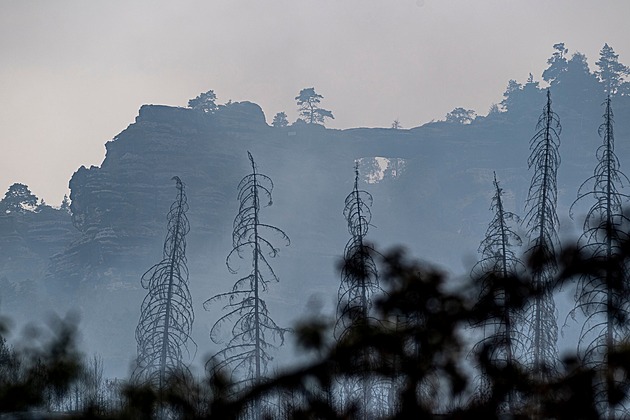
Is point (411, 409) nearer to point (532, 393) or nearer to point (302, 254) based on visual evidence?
point (532, 393)

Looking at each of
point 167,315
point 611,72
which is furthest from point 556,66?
point 167,315

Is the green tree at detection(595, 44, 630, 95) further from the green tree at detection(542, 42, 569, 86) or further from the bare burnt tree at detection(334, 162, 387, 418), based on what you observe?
the bare burnt tree at detection(334, 162, 387, 418)

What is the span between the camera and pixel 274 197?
170m

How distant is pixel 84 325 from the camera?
133m

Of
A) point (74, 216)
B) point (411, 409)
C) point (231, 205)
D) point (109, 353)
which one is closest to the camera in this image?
point (411, 409)

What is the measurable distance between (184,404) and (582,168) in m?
175

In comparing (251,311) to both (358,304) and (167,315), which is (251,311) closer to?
(167,315)

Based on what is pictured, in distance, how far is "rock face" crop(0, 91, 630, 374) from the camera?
460ft

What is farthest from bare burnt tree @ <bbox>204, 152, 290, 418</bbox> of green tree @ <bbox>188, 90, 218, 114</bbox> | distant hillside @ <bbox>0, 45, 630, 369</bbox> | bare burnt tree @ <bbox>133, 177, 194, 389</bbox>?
green tree @ <bbox>188, 90, 218, 114</bbox>

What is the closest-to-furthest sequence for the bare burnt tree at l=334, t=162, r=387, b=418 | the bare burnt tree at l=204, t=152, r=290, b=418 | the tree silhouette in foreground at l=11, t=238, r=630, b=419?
the tree silhouette in foreground at l=11, t=238, r=630, b=419 < the bare burnt tree at l=334, t=162, r=387, b=418 < the bare burnt tree at l=204, t=152, r=290, b=418

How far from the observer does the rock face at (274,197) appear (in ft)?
460

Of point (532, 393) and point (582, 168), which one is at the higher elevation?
point (582, 168)

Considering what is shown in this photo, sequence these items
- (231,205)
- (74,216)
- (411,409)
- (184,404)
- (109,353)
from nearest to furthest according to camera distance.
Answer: (411,409) < (184,404) < (109,353) < (74,216) < (231,205)

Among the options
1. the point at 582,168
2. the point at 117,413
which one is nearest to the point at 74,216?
the point at 582,168
